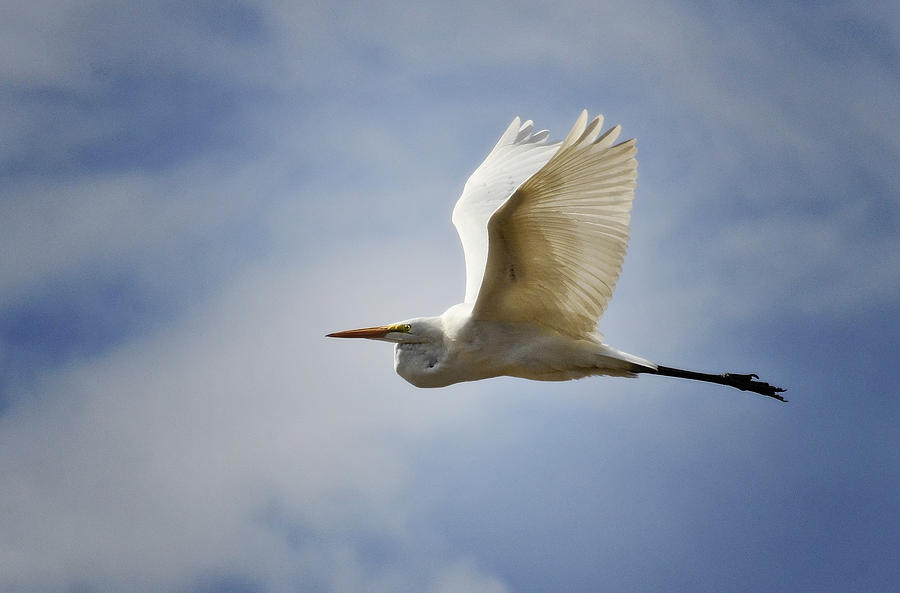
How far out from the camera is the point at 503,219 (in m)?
6.53

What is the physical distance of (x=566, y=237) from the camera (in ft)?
22.0

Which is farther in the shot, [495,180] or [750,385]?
[495,180]

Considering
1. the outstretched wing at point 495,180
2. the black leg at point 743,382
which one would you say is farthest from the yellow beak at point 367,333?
the black leg at point 743,382

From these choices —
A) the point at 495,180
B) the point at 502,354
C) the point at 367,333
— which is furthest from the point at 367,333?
the point at 495,180

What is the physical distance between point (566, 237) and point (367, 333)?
77.5 inches

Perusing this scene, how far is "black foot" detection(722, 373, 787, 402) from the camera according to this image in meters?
7.71

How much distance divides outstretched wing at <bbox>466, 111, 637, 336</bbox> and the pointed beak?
853 mm

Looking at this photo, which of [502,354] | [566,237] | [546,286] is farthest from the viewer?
[502,354]

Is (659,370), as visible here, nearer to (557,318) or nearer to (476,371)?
(557,318)

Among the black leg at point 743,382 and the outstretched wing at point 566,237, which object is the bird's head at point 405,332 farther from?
the black leg at point 743,382

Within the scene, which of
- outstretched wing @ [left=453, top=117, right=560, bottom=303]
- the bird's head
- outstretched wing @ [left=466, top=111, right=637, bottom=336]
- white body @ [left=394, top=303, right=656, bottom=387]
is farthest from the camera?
outstretched wing @ [left=453, top=117, right=560, bottom=303]

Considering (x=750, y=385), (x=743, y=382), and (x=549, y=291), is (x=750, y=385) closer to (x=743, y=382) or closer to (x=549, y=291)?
(x=743, y=382)

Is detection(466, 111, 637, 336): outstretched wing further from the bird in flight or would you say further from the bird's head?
the bird's head

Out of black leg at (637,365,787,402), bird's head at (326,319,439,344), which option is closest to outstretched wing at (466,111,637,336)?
bird's head at (326,319,439,344)
